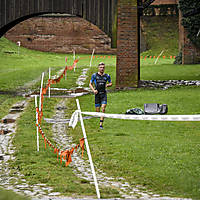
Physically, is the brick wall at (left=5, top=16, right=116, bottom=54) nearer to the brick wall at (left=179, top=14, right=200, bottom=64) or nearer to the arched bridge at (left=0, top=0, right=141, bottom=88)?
the brick wall at (left=179, top=14, right=200, bottom=64)

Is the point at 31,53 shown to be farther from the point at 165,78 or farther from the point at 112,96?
the point at 112,96

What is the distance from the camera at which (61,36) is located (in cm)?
6081

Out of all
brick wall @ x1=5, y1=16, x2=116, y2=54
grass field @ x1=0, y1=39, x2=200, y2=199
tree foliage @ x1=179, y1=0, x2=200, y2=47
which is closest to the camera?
grass field @ x1=0, y1=39, x2=200, y2=199

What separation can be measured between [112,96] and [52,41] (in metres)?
40.0

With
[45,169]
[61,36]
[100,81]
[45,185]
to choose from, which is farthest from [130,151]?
[61,36]

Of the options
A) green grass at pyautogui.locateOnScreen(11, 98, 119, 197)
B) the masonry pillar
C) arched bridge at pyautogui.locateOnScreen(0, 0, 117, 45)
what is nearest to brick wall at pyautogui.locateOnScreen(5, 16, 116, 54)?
arched bridge at pyautogui.locateOnScreen(0, 0, 117, 45)

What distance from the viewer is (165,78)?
30750 mm

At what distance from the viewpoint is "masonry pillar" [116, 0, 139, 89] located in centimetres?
2444

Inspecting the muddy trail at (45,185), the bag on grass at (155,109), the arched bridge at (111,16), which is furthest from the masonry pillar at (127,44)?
the muddy trail at (45,185)

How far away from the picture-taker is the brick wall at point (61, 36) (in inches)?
2375

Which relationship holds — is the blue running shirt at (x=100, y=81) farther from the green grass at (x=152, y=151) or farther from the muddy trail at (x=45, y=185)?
the muddy trail at (x=45, y=185)

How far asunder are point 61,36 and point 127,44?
37029 millimetres

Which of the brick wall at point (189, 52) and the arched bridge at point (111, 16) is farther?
the brick wall at point (189, 52)

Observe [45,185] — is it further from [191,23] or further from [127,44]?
[191,23]
